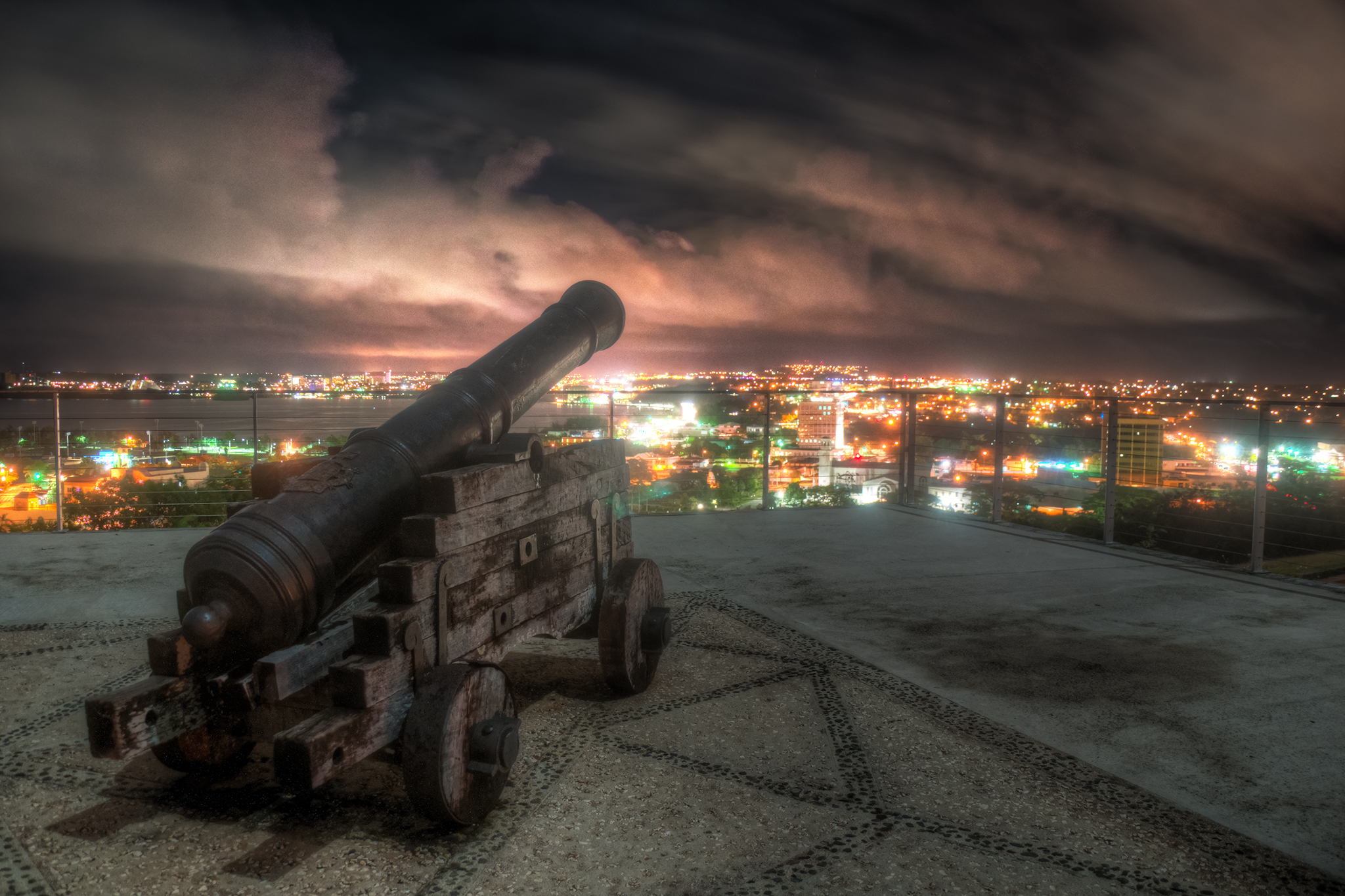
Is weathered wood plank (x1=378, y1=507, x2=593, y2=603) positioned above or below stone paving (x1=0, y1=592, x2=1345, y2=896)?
above

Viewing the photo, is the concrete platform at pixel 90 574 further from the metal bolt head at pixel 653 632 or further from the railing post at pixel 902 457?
the railing post at pixel 902 457

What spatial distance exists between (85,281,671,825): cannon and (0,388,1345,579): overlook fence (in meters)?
1.36

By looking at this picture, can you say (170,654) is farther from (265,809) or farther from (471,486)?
(471,486)

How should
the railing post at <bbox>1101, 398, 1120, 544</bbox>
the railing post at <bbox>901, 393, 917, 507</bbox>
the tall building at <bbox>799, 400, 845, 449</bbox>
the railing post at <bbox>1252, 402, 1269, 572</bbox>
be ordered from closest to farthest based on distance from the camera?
the railing post at <bbox>1252, 402, 1269, 572</bbox>
the railing post at <bbox>1101, 398, 1120, 544</bbox>
the railing post at <bbox>901, 393, 917, 507</bbox>
the tall building at <bbox>799, 400, 845, 449</bbox>

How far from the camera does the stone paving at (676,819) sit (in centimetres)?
181

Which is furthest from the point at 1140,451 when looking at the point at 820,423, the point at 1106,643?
the point at 1106,643

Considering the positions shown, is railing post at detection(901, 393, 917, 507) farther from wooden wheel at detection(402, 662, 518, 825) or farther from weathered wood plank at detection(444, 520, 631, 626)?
wooden wheel at detection(402, 662, 518, 825)

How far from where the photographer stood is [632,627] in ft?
9.46

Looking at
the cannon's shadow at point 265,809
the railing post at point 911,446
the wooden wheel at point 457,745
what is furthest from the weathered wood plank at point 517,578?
the railing post at point 911,446

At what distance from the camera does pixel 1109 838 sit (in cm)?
197

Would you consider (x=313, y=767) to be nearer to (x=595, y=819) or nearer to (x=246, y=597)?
(x=246, y=597)

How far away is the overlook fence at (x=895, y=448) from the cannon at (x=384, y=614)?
1.36 metres

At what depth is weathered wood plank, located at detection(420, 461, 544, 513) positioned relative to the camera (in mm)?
2160

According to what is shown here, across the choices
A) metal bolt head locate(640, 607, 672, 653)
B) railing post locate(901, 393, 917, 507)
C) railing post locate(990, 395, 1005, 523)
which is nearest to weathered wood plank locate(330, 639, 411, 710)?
metal bolt head locate(640, 607, 672, 653)
